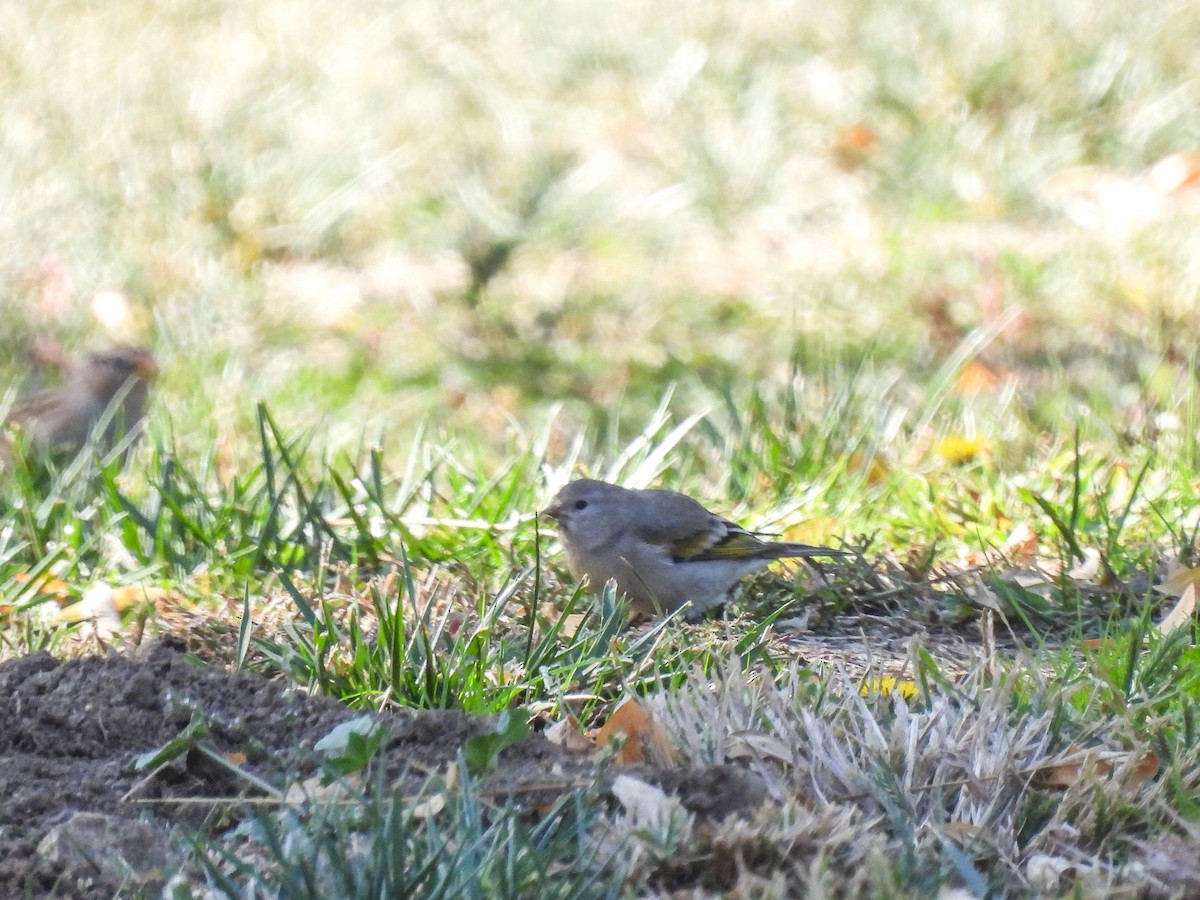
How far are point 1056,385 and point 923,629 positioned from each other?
283 cm

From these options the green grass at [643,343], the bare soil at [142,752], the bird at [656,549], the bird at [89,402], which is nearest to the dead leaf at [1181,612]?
the green grass at [643,343]

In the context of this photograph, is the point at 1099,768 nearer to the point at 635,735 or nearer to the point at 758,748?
the point at 758,748

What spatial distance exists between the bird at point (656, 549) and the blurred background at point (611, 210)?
162 centimetres

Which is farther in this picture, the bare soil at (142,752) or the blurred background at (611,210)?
the blurred background at (611,210)

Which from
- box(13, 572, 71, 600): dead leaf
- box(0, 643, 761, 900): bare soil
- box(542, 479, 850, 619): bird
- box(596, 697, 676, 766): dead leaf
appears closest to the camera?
box(0, 643, 761, 900): bare soil

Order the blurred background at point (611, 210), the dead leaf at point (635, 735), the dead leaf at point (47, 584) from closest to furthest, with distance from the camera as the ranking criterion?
the dead leaf at point (635, 735)
the dead leaf at point (47, 584)
the blurred background at point (611, 210)

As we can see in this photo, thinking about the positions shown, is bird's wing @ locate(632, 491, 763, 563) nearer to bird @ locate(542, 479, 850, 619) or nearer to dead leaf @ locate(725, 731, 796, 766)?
bird @ locate(542, 479, 850, 619)

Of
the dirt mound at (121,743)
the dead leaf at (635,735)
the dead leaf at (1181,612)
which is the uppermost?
the dirt mound at (121,743)

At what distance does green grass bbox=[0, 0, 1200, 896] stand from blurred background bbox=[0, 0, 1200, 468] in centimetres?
3

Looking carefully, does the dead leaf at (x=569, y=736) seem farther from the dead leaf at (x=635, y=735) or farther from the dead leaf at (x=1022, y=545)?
the dead leaf at (x=1022, y=545)

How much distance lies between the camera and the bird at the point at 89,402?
21.3ft

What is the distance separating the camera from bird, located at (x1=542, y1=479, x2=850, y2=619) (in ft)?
14.2

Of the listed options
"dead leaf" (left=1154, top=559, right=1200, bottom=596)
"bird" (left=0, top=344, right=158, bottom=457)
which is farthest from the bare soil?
"bird" (left=0, top=344, right=158, bottom=457)

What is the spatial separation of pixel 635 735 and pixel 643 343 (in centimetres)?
513
